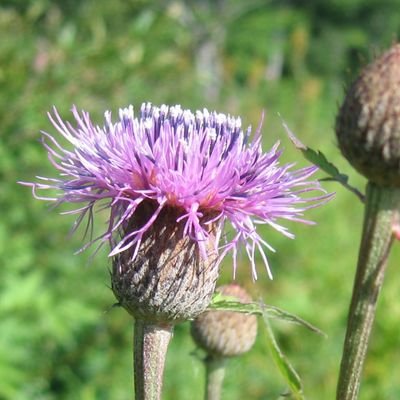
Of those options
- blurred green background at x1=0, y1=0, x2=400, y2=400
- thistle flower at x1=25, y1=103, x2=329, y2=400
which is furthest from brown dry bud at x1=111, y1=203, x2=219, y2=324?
blurred green background at x1=0, y1=0, x2=400, y2=400

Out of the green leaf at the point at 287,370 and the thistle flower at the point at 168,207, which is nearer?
the green leaf at the point at 287,370

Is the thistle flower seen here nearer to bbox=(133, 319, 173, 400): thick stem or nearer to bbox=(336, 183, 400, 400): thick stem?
bbox=(133, 319, 173, 400): thick stem

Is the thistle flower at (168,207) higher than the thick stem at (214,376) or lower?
higher

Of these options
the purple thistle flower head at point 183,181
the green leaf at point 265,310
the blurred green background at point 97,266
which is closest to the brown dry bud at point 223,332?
the purple thistle flower head at point 183,181

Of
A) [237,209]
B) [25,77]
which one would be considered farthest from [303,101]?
[237,209]

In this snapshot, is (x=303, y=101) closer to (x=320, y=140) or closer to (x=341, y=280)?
(x=320, y=140)

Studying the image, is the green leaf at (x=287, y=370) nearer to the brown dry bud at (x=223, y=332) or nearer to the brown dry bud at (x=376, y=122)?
the brown dry bud at (x=376, y=122)

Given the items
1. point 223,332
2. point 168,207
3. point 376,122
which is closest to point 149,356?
point 168,207

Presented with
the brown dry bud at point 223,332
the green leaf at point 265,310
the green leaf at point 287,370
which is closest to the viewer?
the green leaf at point 287,370
